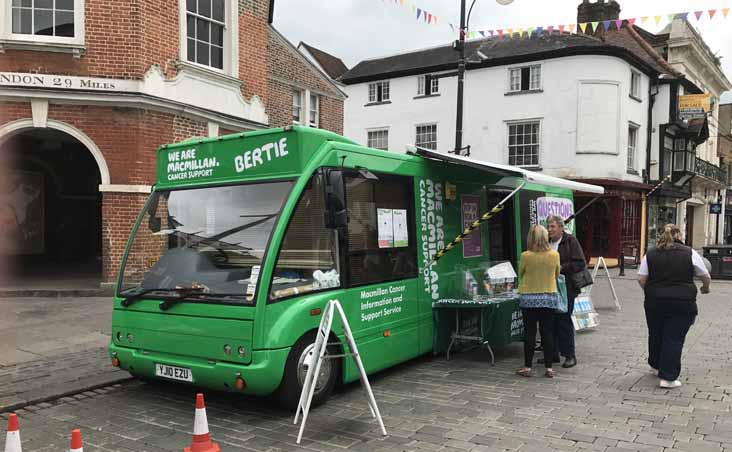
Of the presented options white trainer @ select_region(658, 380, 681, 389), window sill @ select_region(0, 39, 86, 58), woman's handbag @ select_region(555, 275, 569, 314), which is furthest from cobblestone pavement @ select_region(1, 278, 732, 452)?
Result: window sill @ select_region(0, 39, 86, 58)

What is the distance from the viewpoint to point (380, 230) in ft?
20.6

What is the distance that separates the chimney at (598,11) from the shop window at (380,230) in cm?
2551

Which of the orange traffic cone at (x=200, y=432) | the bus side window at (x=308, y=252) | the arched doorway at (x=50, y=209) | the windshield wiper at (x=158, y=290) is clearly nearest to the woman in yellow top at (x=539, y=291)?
the bus side window at (x=308, y=252)

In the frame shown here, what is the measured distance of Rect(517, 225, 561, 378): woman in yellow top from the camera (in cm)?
640

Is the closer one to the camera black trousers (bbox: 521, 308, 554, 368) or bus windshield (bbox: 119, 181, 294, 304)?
bus windshield (bbox: 119, 181, 294, 304)

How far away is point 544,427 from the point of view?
487 centimetres

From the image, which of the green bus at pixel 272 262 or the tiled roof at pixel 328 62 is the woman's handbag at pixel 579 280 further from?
the tiled roof at pixel 328 62

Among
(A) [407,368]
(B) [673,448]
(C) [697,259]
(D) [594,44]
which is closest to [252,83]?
(A) [407,368]

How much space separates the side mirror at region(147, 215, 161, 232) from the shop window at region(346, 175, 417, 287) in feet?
6.59

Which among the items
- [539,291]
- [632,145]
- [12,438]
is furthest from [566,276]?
[632,145]

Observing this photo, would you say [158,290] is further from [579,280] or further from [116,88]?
[116,88]

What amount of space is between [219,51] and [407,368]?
9.82m

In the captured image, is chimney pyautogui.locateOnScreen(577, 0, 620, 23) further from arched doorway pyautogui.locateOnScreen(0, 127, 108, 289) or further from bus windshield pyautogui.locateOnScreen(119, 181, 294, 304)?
bus windshield pyautogui.locateOnScreen(119, 181, 294, 304)

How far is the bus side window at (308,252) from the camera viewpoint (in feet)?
17.1
